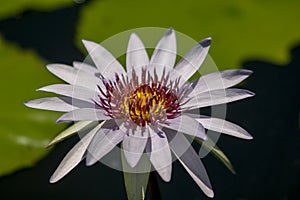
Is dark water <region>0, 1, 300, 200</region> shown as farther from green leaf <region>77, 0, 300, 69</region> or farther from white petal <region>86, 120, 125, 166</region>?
white petal <region>86, 120, 125, 166</region>

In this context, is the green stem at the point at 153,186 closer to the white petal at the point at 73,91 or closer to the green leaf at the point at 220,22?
the white petal at the point at 73,91

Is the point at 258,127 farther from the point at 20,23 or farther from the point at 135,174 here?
the point at 20,23

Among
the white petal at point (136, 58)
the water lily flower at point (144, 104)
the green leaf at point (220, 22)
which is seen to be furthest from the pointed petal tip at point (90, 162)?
the green leaf at point (220, 22)

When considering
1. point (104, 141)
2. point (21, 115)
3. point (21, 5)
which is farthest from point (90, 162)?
point (21, 5)

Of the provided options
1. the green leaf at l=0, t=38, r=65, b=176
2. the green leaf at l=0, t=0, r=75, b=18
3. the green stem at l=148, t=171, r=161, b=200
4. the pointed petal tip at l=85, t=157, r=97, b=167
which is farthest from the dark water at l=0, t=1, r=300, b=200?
the green leaf at l=0, t=0, r=75, b=18

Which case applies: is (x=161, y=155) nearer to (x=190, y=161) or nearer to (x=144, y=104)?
(x=190, y=161)

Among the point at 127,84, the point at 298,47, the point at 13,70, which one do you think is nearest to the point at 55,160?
the point at 13,70
